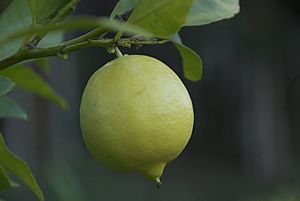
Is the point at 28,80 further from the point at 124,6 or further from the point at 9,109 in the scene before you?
the point at 124,6

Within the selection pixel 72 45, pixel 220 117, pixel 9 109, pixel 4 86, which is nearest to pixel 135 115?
pixel 72 45

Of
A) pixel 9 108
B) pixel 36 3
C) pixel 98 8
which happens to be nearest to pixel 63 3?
pixel 36 3

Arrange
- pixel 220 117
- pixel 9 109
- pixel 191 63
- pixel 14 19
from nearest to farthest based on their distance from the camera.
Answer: pixel 191 63 < pixel 14 19 < pixel 9 109 < pixel 220 117

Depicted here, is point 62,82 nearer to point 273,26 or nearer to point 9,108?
point 273,26

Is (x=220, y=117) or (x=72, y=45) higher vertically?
(x=72, y=45)

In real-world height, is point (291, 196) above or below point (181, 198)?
above

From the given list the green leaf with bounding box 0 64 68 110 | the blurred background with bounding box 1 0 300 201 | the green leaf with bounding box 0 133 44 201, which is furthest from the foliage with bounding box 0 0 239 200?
the blurred background with bounding box 1 0 300 201

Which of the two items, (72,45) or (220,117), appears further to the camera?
(220,117)
